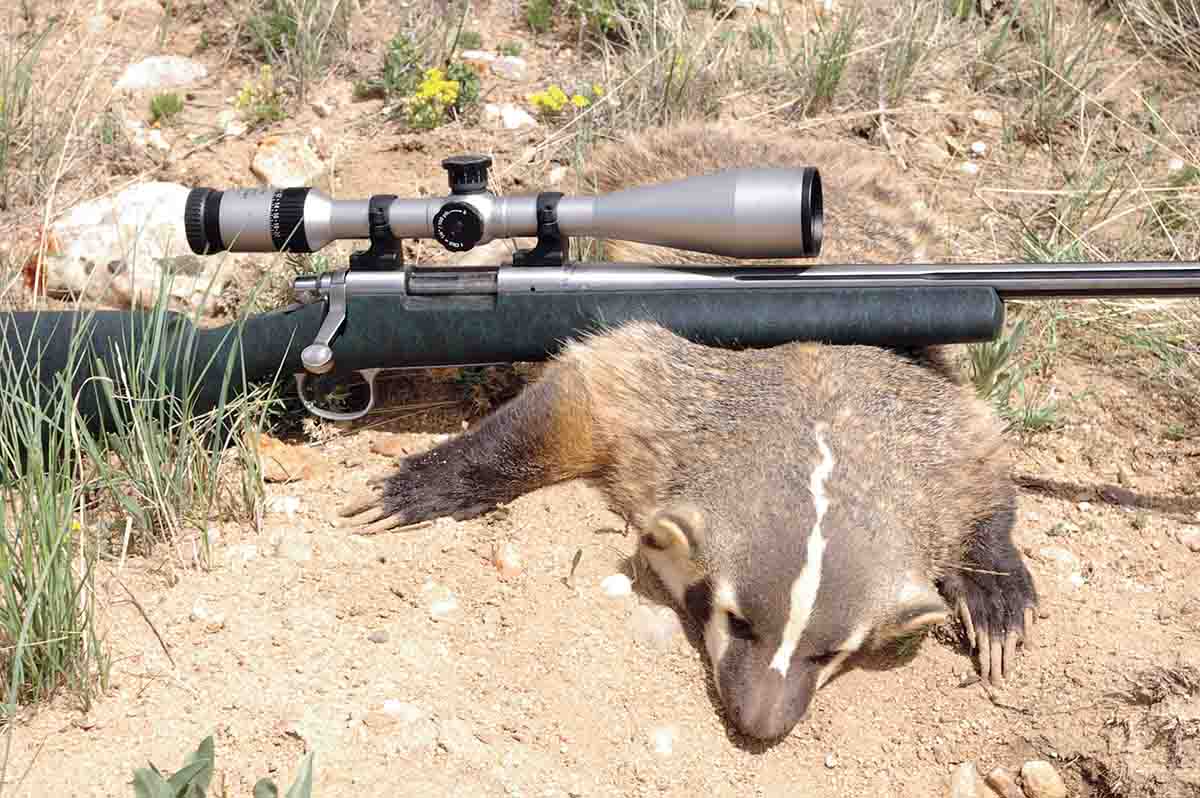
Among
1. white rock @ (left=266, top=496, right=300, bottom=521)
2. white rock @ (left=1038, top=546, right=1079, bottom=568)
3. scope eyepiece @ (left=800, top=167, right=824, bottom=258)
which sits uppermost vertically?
scope eyepiece @ (left=800, top=167, right=824, bottom=258)

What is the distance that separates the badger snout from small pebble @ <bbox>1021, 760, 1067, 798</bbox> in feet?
2.15

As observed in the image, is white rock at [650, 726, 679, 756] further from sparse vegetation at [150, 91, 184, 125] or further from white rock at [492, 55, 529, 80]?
sparse vegetation at [150, 91, 184, 125]

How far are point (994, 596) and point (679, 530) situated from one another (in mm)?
1069

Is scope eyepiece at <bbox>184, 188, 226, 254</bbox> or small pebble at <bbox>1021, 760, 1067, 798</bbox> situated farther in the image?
scope eyepiece at <bbox>184, 188, 226, 254</bbox>

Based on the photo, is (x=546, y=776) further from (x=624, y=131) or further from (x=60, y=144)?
(x=60, y=144)

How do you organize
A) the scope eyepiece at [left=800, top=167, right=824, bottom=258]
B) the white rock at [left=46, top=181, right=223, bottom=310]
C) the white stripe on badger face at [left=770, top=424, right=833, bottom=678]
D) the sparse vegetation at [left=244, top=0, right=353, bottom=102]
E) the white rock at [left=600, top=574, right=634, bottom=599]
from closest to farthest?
the white stripe on badger face at [left=770, top=424, right=833, bottom=678]
the scope eyepiece at [left=800, top=167, right=824, bottom=258]
the white rock at [left=600, top=574, right=634, bottom=599]
the white rock at [left=46, top=181, right=223, bottom=310]
the sparse vegetation at [left=244, top=0, right=353, bottom=102]

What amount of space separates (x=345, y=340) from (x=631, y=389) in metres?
1.01

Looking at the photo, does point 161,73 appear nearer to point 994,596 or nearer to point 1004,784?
point 994,596

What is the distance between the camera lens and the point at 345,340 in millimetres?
4051

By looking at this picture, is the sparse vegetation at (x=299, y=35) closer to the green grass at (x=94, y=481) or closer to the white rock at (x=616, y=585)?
the green grass at (x=94, y=481)

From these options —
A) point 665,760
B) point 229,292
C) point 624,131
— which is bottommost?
point 665,760

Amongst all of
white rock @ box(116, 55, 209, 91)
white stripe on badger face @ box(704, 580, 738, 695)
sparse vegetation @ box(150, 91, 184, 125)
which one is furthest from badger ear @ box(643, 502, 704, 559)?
white rock @ box(116, 55, 209, 91)

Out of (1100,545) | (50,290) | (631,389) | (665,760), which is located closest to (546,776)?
(665,760)

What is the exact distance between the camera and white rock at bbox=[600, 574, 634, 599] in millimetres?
3680
